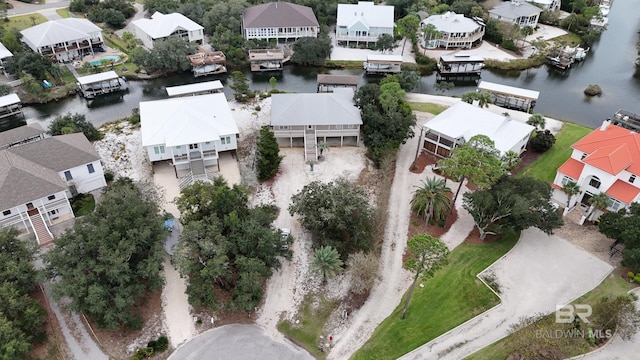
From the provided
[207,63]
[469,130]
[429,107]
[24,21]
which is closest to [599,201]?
[469,130]

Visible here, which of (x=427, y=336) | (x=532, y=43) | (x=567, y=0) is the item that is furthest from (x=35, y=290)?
(x=567, y=0)

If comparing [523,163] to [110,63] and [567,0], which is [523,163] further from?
[567,0]

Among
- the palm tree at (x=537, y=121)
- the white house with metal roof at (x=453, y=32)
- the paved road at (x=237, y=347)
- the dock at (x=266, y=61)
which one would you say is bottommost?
the paved road at (x=237, y=347)

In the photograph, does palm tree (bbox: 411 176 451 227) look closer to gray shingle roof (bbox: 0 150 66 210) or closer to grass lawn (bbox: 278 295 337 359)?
grass lawn (bbox: 278 295 337 359)

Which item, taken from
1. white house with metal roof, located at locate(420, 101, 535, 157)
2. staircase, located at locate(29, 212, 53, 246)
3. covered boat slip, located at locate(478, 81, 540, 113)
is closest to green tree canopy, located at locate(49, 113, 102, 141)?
staircase, located at locate(29, 212, 53, 246)

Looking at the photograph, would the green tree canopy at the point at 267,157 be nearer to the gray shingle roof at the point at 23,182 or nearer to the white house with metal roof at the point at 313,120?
the white house with metal roof at the point at 313,120

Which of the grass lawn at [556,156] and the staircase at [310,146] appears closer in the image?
the grass lawn at [556,156]

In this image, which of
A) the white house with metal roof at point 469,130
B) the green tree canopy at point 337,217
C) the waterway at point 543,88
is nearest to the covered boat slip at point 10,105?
the waterway at point 543,88
